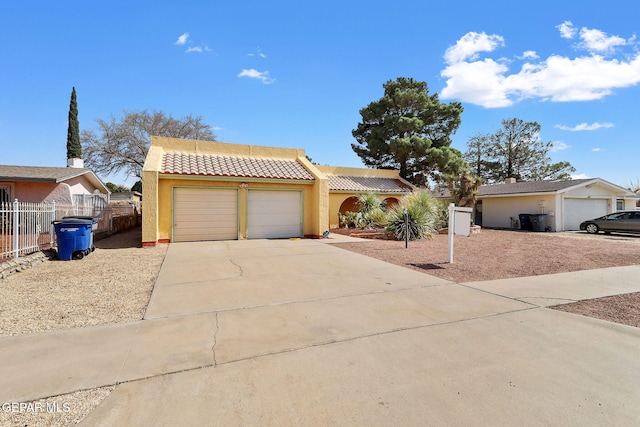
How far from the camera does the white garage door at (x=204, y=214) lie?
1337cm

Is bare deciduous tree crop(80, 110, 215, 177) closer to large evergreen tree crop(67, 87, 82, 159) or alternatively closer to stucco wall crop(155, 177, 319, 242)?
large evergreen tree crop(67, 87, 82, 159)

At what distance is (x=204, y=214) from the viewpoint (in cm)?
1378

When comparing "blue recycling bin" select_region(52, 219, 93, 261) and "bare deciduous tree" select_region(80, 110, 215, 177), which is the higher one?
"bare deciduous tree" select_region(80, 110, 215, 177)

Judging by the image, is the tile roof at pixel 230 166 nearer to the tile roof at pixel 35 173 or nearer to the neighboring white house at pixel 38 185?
the neighboring white house at pixel 38 185

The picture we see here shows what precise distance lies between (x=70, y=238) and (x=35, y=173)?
11226mm

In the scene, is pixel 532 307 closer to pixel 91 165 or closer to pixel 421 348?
pixel 421 348

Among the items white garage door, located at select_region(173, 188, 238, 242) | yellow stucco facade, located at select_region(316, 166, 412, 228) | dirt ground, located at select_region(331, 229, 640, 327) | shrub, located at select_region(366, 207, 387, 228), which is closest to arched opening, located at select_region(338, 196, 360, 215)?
yellow stucco facade, located at select_region(316, 166, 412, 228)

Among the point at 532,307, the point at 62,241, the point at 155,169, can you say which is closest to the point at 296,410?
the point at 532,307

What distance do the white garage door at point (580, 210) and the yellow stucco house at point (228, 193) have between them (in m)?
18.6

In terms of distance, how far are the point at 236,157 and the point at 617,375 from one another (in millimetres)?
15806

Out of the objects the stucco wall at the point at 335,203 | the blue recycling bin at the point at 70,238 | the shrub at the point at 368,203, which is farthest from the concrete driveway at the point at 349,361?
the stucco wall at the point at 335,203

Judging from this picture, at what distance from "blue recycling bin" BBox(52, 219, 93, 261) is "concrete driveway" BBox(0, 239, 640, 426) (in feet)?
16.4

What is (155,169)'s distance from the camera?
12.2 metres

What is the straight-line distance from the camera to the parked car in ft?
60.5
